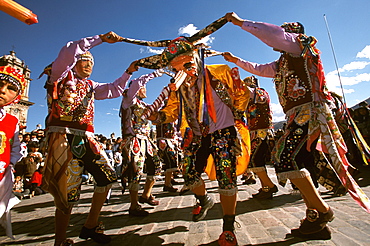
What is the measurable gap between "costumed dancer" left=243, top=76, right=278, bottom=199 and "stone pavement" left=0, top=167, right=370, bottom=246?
293 mm

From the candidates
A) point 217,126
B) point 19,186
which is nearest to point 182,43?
point 217,126

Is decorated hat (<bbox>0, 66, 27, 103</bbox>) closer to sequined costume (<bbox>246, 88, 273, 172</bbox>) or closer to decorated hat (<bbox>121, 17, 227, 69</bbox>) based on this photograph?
decorated hat (<bbox>121, 17, 227, 69</bbox>)

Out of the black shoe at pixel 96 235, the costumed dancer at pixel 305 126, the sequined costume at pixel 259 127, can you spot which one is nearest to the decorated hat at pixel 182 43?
the costumed dancer at pixel 305 126

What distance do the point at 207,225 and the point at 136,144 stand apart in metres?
2.01

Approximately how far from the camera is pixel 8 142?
7.45 feet

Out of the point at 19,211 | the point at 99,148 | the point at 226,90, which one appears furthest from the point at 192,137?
the point at 19,211

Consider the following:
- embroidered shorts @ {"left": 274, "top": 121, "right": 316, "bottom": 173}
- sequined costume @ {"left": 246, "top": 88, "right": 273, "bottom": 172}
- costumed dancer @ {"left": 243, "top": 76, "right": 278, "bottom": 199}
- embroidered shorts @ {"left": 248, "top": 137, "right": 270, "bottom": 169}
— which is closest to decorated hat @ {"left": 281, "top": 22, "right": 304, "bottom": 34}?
embroidered shorts @ {"left": 274, "top": 121, "right": 316, "bottom": 173}

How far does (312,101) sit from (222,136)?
1.08 m

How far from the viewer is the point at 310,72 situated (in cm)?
238

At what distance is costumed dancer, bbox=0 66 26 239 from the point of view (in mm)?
2131

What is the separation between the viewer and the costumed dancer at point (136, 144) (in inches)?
148

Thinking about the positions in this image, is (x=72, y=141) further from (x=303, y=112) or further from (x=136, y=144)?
(x=303, y=112)

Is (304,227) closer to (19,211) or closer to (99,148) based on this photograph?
(99,148)

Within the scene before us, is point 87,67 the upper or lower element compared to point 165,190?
upper
